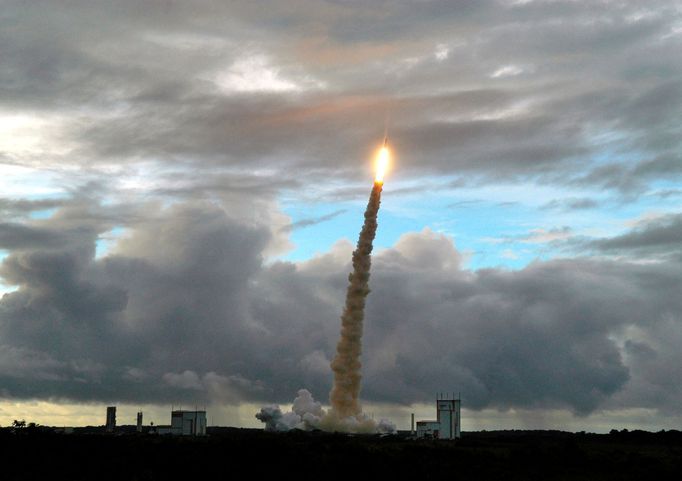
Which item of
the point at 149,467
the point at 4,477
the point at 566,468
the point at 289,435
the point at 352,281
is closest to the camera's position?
the point at 4,477

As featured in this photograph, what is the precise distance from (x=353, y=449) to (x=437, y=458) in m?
12.5

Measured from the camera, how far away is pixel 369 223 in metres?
158

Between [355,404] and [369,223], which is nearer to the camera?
[369,223]

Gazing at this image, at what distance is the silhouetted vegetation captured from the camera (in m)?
137

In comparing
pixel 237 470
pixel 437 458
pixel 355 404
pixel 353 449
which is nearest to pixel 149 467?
pixel 237 470

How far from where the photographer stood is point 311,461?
470ft

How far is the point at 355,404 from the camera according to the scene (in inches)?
7584

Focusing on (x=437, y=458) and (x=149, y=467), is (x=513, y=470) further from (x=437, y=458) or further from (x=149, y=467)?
(x=149, y=467)

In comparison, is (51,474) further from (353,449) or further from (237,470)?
(353,449)

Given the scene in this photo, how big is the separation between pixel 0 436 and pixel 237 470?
6035 centimetres

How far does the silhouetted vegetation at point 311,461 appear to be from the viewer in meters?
137

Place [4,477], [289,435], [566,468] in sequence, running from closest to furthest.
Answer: [4,477], [566,468], [289,435]

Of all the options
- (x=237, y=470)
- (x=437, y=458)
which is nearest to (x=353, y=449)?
(x=437, y=458)

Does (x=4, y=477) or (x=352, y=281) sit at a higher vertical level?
Answer: (x=352, y=281)
